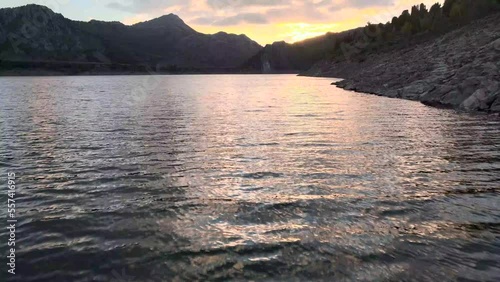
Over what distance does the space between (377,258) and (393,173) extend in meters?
8.50

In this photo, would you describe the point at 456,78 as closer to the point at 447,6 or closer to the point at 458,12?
the point at 458,12

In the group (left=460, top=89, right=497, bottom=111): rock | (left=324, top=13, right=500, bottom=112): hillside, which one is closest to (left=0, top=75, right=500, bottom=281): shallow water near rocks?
(left=460, top=89, right=497, bottom=111): rock

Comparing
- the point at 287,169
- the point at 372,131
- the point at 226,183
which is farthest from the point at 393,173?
the point at 372,131

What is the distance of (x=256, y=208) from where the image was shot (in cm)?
1246

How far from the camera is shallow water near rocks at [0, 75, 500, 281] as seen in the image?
8.84 meters

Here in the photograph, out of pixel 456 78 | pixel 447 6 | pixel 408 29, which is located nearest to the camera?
pixel 456 78

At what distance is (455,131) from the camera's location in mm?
28156

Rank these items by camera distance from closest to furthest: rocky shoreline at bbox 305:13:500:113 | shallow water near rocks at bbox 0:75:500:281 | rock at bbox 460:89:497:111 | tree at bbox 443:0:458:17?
shallow water near rocks at bbox 0:75:500:281 → rock at bbox 460:89:497:111 → rocky shoreline at bbox 305:13:500:113 → tree at bbox 443:0:458:17

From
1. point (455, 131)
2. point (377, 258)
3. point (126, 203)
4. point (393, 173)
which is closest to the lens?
point (377, 258)

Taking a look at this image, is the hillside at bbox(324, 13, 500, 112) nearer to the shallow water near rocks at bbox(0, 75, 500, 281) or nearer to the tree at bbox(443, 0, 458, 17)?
the shallow water near rocks at bbox(0, 75, 500, 281)

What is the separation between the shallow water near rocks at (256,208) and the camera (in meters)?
8.84

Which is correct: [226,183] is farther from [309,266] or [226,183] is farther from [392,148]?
[392,148]

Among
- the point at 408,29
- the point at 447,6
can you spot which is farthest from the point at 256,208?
the point at 408,29

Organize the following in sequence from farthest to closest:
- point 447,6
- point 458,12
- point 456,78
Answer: point 447,6
point 458,12
point 456,78
